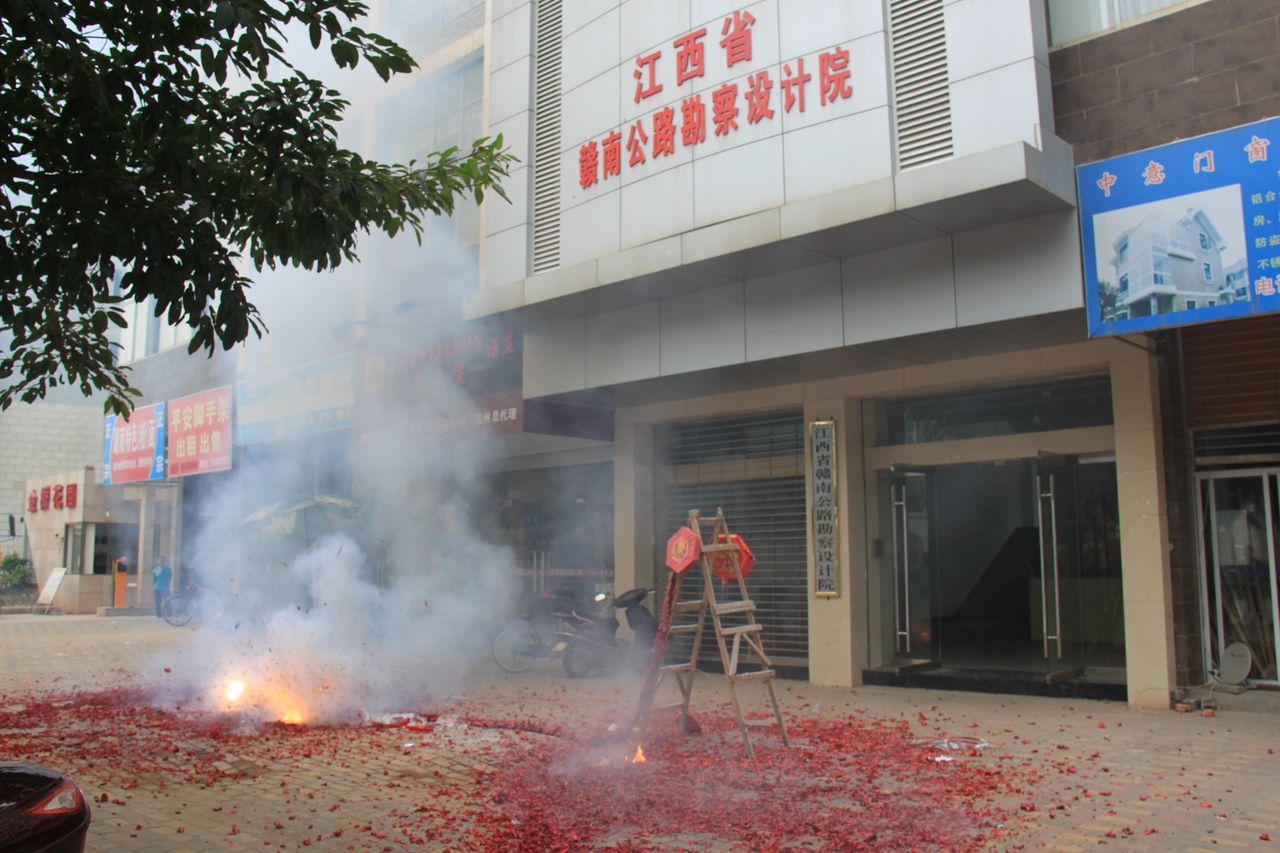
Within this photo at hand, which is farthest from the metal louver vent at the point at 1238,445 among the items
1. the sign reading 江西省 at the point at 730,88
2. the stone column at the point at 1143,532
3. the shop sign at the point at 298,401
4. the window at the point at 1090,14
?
the shop sign at the point at 298,401

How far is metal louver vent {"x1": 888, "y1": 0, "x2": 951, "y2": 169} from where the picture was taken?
7.45 m

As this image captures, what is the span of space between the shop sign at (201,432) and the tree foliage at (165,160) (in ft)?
42.9

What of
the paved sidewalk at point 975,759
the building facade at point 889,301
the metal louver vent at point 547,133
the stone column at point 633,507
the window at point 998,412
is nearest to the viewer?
the paved sidewalk at point 975,759

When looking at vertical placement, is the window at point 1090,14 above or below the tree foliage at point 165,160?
above

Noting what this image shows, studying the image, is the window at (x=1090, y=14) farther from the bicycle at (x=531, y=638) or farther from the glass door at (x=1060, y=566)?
the bicycle at (x=531, y=638)

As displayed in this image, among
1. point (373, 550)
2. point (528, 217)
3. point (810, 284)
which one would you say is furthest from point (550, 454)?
point (810, 284)

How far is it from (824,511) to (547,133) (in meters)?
5.20

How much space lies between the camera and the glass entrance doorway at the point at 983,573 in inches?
345

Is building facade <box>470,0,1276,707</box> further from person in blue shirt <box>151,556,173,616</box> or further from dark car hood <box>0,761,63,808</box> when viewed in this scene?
person in blue shirt <box>151,556,173,616</box>

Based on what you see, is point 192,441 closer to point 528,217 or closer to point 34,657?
point 34,657

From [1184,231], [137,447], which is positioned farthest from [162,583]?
[1184,231]

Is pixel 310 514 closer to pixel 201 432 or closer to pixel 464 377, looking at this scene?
pixel 464 377

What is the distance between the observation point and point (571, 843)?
14.1 feet

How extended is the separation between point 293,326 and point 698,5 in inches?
292
